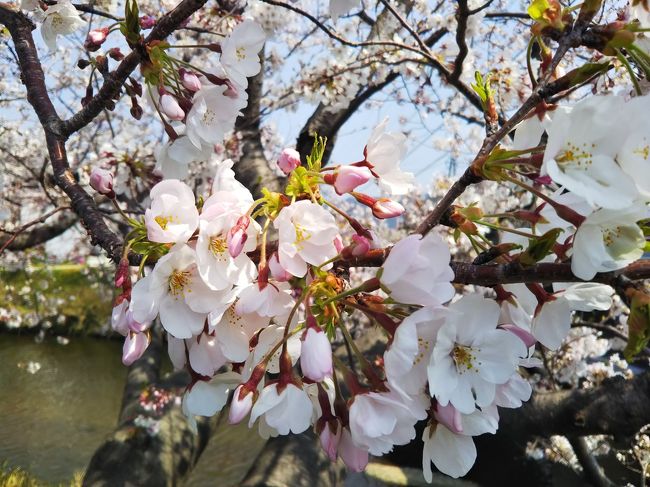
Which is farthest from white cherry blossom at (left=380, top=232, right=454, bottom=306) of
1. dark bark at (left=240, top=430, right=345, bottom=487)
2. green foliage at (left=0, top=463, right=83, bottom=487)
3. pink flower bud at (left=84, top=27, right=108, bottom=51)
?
green foliage at (left=0, top=463, right=83, bottom=487)

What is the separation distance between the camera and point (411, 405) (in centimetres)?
57

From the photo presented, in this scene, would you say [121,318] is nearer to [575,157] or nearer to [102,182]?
[102,182]

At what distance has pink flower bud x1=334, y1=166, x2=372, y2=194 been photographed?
2.18 feet

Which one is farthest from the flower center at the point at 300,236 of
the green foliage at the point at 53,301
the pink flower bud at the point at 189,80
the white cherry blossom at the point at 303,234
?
the green foliage at the point at 53,301

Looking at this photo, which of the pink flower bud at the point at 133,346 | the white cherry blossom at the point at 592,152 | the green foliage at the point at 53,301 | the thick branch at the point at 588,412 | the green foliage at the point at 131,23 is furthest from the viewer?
the green foliage at the point at 53,301

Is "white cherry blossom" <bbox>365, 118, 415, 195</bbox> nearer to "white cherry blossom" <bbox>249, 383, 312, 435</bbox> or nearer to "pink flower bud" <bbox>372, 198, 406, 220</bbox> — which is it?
"pink flower bud" <bbox>372, 198, 406, 220</bbox>

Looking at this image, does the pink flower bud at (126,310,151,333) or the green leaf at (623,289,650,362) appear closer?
the green leaf at (623,289,650,362)

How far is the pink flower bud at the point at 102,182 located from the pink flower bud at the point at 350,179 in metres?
0.50

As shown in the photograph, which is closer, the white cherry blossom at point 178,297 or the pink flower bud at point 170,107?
the white cherry blossom at point 178,297

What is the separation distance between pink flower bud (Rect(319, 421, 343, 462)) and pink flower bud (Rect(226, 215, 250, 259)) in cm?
26

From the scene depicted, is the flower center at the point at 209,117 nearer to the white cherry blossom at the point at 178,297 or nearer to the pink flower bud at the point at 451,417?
the white cherry blossom at the point at 178,297

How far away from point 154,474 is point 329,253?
262 cm

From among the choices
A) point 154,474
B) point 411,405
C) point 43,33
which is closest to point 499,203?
point 154,474

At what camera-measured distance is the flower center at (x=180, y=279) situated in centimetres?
64
